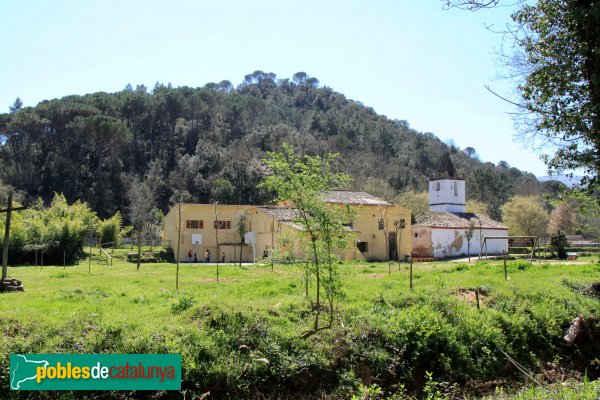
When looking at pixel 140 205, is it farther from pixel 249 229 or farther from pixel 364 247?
pixel 364 247

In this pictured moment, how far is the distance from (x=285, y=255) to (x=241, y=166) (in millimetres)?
64034

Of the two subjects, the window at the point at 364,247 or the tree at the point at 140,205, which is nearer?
the window at the point at 364,247

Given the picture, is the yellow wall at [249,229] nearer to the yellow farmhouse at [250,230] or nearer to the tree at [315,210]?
the yellow farmhouse at [250,230]

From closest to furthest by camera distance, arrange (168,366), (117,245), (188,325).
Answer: (168,366) → (188,325) → (117,245)

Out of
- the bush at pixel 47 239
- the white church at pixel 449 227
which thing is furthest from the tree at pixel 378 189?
the bush at pixel 47 239

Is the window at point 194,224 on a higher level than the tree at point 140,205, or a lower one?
lower

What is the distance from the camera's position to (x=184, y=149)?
87812mm

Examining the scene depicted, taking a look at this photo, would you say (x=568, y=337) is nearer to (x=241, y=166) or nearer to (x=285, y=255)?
(x=285, y=255)

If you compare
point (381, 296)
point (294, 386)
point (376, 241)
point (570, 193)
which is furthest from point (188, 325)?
point (376, 241)

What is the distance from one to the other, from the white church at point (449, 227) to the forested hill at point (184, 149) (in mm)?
12041

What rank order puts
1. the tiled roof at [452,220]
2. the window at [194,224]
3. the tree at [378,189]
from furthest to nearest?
1. the tree at [378,189]
2. the tiled roof at [452,220]
3. the window at [194,224]

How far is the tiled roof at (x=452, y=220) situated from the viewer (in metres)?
51.8

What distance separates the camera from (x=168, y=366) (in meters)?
10.6

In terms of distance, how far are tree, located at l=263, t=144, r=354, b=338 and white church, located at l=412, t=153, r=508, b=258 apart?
36.3 meters
